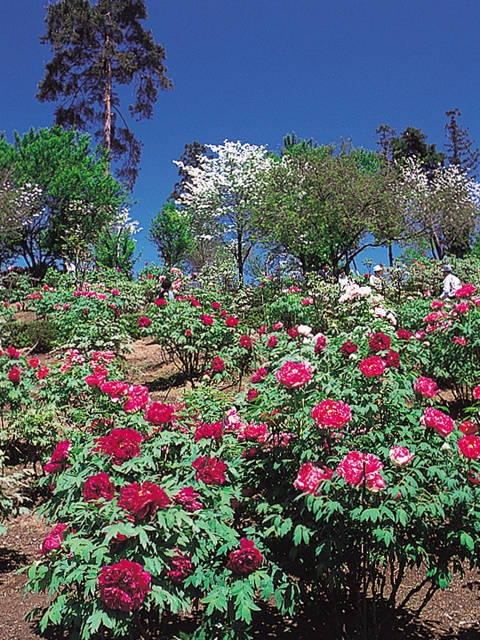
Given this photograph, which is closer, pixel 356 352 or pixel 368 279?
pixel 356 352

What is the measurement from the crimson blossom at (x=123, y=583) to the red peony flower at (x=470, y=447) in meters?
1.27

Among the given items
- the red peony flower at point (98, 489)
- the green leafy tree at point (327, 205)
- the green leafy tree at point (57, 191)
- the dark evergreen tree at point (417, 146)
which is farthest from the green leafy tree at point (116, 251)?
the dark evergreen tree at point (417, 146)

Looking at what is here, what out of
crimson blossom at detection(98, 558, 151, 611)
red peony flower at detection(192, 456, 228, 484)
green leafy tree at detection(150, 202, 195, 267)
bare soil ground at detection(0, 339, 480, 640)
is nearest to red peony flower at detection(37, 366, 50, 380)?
bare soil ground at detection(0, 339, 480, 640)

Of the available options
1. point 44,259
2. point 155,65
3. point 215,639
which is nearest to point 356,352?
point 215,639

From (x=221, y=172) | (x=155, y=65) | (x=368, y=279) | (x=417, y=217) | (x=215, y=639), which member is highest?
(x=155, y=65)

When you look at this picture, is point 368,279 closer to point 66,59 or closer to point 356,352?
point 356,352

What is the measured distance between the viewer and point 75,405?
5496mm

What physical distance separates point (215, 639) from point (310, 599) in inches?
19.1

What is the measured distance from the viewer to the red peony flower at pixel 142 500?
2.01m

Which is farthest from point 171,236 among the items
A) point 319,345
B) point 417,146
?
point 319,345

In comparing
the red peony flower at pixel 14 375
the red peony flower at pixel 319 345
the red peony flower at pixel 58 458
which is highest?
the red peony flower at pixel 14 375

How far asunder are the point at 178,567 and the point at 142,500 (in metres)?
0.40

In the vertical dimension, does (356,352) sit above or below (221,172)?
below

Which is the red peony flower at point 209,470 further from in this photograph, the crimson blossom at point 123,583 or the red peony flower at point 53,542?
the red peony flower at point 53,542
